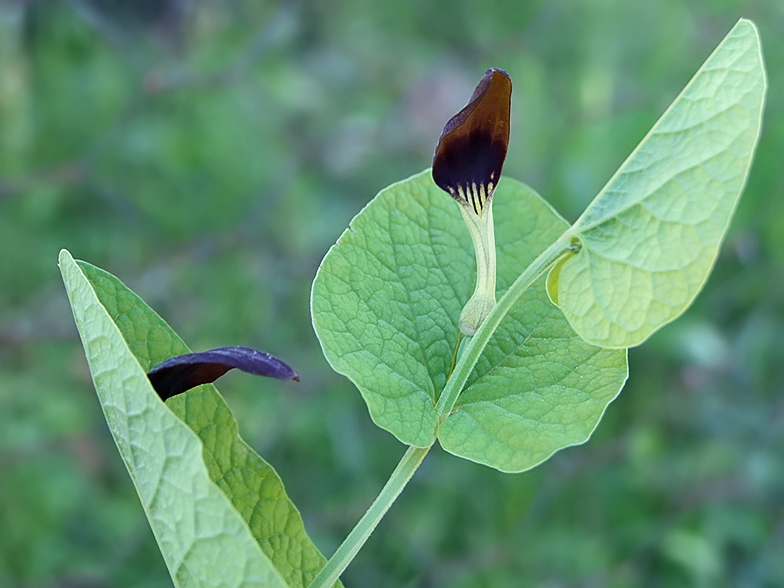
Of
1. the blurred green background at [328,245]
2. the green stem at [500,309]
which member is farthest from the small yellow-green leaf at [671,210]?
the blurred green background at [328,245]

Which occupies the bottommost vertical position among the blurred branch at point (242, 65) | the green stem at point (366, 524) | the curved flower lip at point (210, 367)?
the green stem at point (366, 524)

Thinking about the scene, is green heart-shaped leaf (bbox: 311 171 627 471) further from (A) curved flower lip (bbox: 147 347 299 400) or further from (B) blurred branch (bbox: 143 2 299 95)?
(B) blurred branch (bbox: 143 2 299 95)

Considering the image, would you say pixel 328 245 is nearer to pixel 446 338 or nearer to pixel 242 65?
pixel 242 65

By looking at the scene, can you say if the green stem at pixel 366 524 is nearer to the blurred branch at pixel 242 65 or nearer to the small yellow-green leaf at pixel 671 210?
the small yellow-green leaf at pixel 671 210

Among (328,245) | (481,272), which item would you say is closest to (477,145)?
(481,272)

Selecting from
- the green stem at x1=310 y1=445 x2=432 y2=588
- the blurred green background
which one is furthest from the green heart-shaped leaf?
the blurred green background

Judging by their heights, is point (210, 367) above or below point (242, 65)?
below

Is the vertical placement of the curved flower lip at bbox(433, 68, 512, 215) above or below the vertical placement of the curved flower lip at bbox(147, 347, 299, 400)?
above
